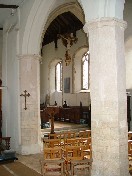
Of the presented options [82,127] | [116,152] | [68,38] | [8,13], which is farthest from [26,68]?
[68,38]

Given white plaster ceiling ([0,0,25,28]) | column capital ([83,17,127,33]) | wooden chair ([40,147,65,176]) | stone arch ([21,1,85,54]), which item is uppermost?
white plaster ceiling ([0,0,25,28])

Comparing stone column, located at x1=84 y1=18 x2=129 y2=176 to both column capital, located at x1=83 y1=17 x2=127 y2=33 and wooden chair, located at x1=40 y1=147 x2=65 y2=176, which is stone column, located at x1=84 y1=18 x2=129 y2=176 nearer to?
column capital, located at x1=83 y1=17 x2=127 y2=33

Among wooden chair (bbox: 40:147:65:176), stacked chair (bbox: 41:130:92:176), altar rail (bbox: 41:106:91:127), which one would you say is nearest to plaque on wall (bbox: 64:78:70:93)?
altar rail (bbox: 41:106:91:127)

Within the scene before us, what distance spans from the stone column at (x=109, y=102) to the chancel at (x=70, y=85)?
20 mm

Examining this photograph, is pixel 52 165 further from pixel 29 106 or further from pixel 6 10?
pixel 6 10

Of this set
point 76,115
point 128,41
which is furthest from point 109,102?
point 76,115

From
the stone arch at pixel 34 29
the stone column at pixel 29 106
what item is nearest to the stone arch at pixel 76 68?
the stone arch at pixel 34 29

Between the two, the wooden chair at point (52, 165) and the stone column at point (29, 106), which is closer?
the wooden chair at point (52, 165)

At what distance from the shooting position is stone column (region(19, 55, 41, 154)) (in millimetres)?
9648

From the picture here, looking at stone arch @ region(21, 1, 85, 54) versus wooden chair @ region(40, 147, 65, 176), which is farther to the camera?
stone arch @ region(21, 1, 85, 54)

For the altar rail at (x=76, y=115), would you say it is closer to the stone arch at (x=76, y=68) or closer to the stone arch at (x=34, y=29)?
the stone arch at (x=76, y=68)

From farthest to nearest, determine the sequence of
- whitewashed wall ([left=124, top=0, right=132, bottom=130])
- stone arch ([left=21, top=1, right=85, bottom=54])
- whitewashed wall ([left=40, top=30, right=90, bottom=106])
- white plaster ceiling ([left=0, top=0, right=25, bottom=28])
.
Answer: whitewashed wall ([left=40, top=30, right=90, bottom=106]) → whitewashed wall ([left=124, top=0, right=132, bottom=130]) → white plaster ceiling ([left=0, top=0, right=25, bottom=28]) → stone arch ([left=21, top=1, right=85, bottom=54])

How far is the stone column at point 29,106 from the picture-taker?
31.7 ft

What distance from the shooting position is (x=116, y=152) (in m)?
5.61
